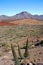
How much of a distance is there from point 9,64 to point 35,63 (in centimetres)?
205

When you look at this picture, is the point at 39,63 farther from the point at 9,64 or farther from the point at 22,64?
the point at 9,64

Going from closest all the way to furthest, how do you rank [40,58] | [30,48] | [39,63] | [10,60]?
[39,63] < [40,58] < [10,60] < [30,48]

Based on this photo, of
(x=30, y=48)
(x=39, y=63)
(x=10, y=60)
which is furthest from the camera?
(x=30, y=48)

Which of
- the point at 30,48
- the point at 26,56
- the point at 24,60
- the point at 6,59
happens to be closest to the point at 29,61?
the point at 24,60

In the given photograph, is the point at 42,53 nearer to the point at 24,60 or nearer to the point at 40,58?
the point at 40,58

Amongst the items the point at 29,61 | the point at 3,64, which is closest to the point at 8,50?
the point at 3,64

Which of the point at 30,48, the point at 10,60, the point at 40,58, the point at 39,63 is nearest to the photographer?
the point at 39,63

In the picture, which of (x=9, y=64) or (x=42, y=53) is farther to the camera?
(x=42, y=53)

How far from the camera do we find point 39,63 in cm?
1285

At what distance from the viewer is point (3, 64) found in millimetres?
14461

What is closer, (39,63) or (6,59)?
(39,63)

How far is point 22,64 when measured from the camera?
13.4m

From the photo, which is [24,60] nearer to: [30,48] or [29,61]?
[29,61]

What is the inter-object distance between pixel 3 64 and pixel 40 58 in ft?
8.32
